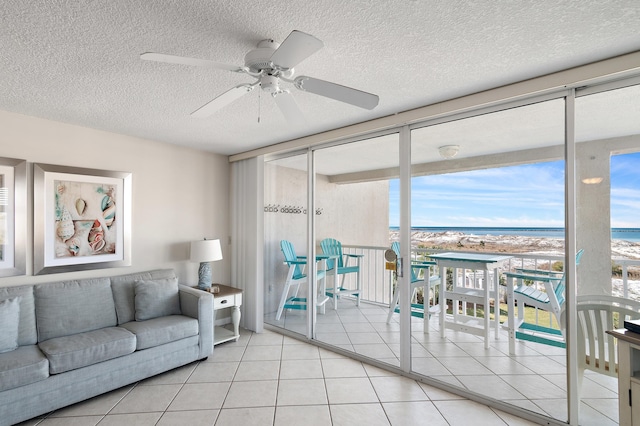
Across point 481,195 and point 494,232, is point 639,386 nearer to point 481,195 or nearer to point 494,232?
point 494,232

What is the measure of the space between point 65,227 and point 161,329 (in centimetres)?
141

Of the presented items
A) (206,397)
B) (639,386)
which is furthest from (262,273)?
(639,386)

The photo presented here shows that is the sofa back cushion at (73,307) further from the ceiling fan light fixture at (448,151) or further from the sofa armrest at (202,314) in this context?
the ceiling fan light fixture at (448,151)

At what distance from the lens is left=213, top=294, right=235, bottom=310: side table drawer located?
3.66 meters

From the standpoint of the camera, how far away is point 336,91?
5.55ft

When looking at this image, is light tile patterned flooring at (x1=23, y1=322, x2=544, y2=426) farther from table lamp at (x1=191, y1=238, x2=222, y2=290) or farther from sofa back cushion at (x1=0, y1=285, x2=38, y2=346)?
table lamp at (x1=191, y1=238, x2=222, y2=290)

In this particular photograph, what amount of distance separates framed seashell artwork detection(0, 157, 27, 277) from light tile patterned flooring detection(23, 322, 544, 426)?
136 centimetres

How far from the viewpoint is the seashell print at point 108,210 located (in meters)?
3.40

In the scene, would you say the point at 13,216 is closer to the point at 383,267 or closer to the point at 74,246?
the point at 74,246

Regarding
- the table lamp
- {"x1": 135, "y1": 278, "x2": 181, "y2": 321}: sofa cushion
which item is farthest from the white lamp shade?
{"x1": 135, "y1": 278, "x2": 181, "y2": 321}: sofa cushion

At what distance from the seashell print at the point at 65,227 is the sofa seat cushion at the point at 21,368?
3.67ft

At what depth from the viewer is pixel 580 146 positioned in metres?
2.19

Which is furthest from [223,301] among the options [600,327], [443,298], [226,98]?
[600,327]

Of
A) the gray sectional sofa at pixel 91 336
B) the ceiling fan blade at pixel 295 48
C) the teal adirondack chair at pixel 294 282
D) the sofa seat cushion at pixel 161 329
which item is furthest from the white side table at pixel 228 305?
the ceiling fan blade at pixel 295 48
